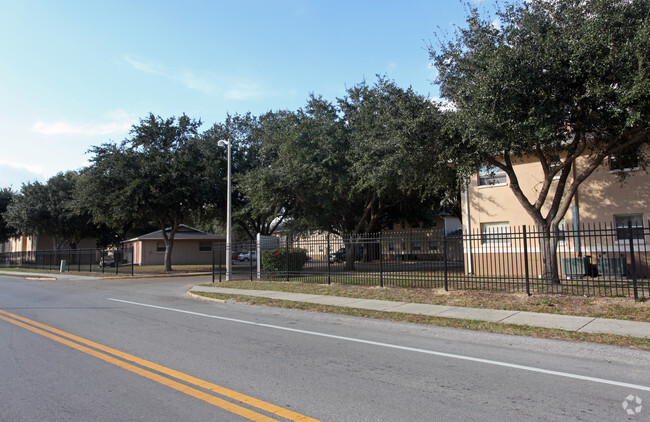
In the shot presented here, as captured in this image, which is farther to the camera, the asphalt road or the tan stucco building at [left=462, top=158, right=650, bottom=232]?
the tan stucco building at [left=462, top=158, right=650, bottom=232]

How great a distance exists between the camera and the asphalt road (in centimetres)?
457

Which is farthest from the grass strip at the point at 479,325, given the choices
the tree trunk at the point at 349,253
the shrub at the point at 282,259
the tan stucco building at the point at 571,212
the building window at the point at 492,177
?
the building window at the point at 492,177

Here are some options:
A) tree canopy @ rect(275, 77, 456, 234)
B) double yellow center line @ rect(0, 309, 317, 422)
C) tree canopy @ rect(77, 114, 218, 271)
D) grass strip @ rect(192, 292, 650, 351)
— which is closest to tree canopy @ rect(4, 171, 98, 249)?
tree canopy @ rect(77, 114, 218, 271)

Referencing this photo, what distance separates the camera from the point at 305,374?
589 centimetres

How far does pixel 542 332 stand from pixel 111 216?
2968 cm

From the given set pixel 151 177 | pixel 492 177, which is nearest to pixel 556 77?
pixel 492 177

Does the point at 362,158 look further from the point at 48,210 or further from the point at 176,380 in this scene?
the point at 48,210

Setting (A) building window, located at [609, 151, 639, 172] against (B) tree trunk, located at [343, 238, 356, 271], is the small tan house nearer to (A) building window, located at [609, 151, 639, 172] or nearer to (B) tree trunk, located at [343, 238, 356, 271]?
(B) tree trunk, located at [343, 238, 356, 271]

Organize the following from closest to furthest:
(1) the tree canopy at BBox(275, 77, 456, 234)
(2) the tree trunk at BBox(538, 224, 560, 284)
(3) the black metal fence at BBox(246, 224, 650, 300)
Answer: (3) the black metal fence at BBox(246, 224, 650, 300) < (2) the tree trunk at BBox(538, 224, 560, 284) < (1) the tree canopy at BBox(275, 77, 456, 234)

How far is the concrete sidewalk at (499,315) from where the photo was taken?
8531 mm

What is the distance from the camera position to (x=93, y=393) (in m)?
5.13

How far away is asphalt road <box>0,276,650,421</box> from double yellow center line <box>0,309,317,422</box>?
2cm

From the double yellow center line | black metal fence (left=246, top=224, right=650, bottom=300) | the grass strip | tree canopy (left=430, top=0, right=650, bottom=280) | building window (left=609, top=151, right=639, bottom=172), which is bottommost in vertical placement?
the grass strip

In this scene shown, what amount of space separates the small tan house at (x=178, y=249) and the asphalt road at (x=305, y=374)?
36515 millimetres
